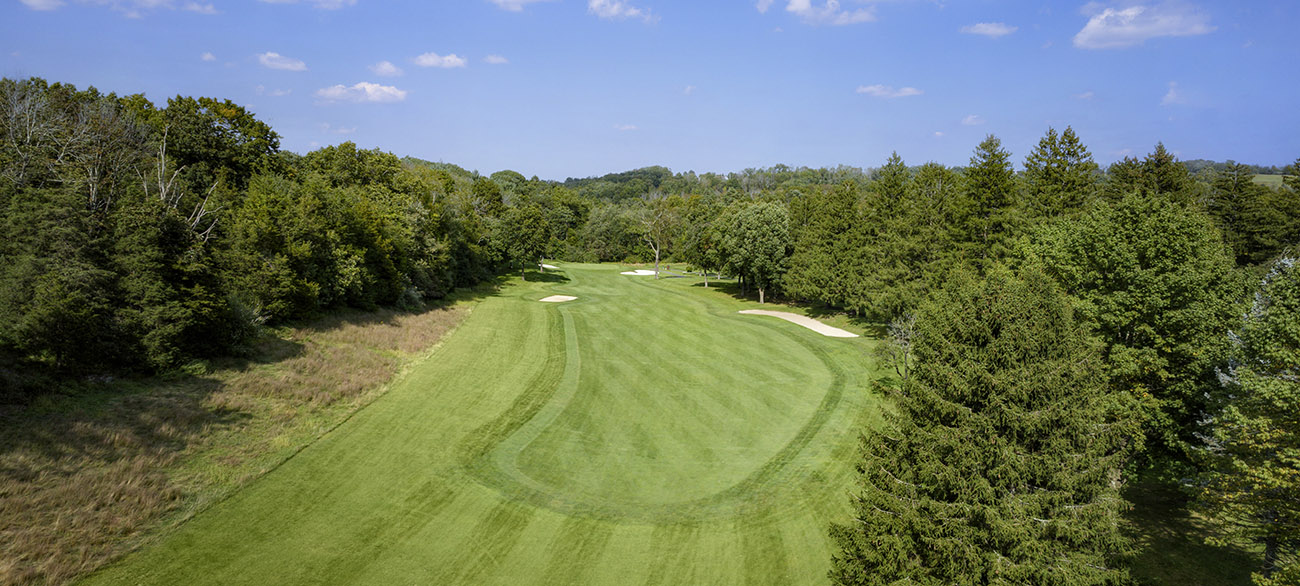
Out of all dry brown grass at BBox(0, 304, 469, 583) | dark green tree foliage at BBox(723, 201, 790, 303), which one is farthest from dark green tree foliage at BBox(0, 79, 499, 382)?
dark green tree foliage at BBox(723, 201, 790, 303)

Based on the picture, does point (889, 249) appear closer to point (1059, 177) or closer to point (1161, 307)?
point (1059, 177)

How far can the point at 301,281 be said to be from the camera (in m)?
29.8

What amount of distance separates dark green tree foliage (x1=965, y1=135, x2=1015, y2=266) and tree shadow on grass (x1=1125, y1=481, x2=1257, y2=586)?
18396 mm

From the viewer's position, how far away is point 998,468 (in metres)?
10.1

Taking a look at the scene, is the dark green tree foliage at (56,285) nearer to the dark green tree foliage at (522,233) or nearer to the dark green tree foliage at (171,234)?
the dark green tree foliage at (171,234)

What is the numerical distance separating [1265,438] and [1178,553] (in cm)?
645

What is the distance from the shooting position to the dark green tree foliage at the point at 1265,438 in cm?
1101

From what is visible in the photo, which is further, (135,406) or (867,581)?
(135,406)

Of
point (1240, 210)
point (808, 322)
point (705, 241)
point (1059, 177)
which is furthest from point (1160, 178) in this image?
point (705, 241)

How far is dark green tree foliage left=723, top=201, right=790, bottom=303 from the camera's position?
5225 centimetres

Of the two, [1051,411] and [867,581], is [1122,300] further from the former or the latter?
[867,581]

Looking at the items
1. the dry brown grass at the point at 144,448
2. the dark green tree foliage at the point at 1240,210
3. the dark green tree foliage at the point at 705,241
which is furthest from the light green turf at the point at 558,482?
the dark green tree foliage at the point at 1240,210

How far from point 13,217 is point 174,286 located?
203 inches

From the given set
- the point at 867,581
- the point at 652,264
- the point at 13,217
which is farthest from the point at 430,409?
the point at 652,264
